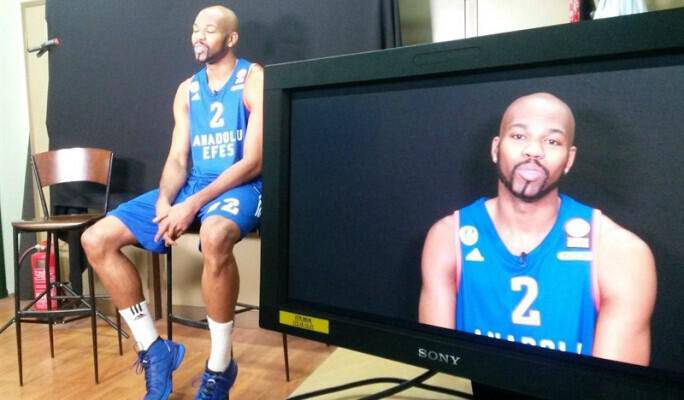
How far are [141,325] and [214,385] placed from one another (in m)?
0.37

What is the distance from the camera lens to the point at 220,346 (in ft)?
4.91

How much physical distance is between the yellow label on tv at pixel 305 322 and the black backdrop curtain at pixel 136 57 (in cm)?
166

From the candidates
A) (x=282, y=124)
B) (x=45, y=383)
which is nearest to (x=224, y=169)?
(x=45, y=383)

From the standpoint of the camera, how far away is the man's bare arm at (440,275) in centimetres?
55

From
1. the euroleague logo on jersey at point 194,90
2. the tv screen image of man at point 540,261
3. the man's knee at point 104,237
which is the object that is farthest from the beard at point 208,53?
the tv screen image of man at point 540,261

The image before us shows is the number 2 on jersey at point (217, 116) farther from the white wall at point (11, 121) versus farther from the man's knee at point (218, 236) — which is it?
the white wall at point (11, 121)

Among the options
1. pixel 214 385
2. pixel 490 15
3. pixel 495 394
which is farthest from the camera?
pixel 490 15

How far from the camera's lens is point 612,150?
0.46 m

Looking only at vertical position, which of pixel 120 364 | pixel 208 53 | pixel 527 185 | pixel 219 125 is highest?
pixel 208 53

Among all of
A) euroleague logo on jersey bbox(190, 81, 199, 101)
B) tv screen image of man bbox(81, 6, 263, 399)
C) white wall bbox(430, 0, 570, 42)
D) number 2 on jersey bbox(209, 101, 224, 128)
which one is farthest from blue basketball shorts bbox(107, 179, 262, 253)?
white wall bbox(430, 0, 570, 42)

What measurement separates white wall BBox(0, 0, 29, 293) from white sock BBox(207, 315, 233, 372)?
227cm

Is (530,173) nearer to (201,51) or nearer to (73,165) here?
(201,51)

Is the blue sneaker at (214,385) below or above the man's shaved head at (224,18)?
below

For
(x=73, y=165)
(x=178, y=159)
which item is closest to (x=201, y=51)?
(x=178, y=159)
